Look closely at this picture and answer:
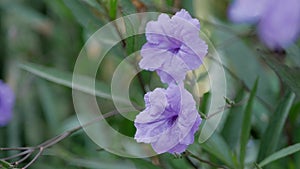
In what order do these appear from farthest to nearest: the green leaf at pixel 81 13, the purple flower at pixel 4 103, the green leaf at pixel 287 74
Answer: the purple flower at pixel 4 103, the green leaf at pixel 81 13, the green leaf at pixel 287 74

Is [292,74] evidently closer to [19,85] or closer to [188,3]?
[188,3]

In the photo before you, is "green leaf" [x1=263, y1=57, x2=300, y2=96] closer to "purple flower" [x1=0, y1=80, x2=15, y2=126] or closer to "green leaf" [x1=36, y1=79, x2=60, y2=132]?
"purple flower" [x1=0, y1=80, x2=15, y2=126]

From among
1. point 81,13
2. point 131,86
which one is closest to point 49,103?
point 131,86

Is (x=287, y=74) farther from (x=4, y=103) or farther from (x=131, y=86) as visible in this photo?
(x=4, y=103)

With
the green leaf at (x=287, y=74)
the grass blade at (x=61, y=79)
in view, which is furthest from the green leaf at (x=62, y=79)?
the green leaf at (x=287, y=74)

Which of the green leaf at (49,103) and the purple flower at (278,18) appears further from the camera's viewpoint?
the green leaf at (49,103)

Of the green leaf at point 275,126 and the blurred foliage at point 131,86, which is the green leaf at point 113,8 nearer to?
the blurred foliage at point 131,86
